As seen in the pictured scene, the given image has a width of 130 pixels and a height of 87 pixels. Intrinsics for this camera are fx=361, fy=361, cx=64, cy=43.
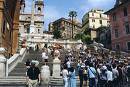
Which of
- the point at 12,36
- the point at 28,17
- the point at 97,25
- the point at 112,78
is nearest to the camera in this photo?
the point at 112,78

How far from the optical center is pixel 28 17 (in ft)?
370

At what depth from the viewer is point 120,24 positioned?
224 feet

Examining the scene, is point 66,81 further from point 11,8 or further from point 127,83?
point 11,8

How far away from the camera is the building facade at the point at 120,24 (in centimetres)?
6546

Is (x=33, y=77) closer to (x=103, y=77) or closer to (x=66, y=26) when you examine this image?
(x=103, y=77)

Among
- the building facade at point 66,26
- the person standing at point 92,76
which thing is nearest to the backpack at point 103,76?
the person standing at point 92,76

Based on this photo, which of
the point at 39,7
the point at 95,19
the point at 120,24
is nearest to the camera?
the point at 120,24

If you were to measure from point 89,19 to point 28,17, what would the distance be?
67.4 feet

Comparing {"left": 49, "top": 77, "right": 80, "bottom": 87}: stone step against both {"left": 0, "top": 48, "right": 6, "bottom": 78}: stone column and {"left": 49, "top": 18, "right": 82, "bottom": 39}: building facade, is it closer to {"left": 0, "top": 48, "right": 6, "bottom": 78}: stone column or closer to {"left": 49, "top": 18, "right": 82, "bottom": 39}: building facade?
{"left": 0, "top": 48, "right": 6, "bottom": 78}: stone column

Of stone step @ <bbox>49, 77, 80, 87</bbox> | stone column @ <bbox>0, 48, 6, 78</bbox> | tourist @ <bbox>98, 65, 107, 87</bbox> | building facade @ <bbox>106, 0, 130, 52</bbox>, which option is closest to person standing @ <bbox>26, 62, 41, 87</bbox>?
stone step @ <bbox>49, 77, 80, 87</bbox>

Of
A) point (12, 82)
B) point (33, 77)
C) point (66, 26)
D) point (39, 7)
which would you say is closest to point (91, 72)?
point (12, 82)

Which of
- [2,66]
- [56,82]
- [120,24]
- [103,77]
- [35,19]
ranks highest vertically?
[35,19]

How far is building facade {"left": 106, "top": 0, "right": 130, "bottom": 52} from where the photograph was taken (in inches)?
2577

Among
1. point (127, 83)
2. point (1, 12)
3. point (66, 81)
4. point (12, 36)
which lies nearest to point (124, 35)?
point (12, 36)
